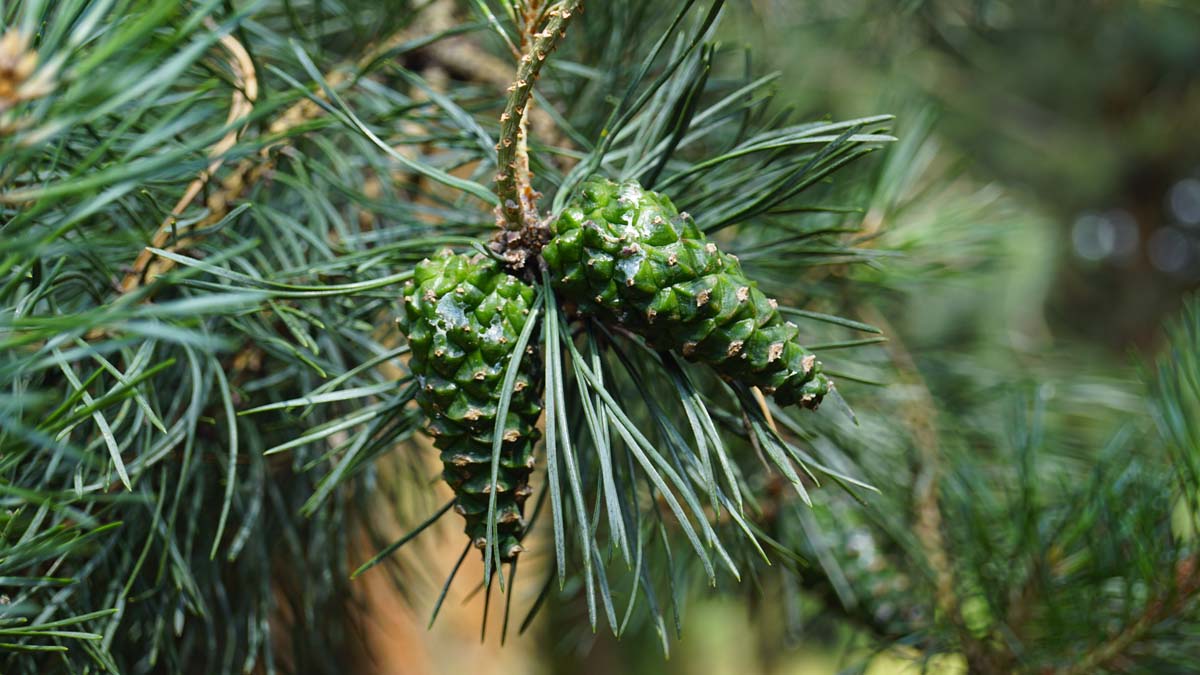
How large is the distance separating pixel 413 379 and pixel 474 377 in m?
0.04

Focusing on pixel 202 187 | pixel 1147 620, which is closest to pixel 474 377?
pixel 202 187

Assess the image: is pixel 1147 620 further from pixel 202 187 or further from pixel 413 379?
pixel 202 187

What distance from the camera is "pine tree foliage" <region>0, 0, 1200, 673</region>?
272mm

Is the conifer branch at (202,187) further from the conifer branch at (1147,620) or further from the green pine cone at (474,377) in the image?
the conifer branch at (1147,620)

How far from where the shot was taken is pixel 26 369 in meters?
0.22

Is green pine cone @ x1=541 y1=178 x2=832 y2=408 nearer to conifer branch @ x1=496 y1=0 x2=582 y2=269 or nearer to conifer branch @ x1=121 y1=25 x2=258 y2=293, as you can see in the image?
conifer branch @ x1=496 y1=0 x2=582 y2=269

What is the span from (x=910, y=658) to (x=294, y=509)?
345 mm

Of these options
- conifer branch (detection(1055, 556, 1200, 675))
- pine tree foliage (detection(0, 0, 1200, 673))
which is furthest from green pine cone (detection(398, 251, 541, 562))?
conifer branch (detection(1055, 556, 1200, 675))

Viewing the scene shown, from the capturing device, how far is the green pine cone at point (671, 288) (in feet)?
0.91

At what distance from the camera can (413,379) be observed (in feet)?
1.05

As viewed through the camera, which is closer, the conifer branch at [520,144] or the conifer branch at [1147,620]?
the conifer branch at [520,144]

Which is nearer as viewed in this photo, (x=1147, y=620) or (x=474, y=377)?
(x=474, y=377)

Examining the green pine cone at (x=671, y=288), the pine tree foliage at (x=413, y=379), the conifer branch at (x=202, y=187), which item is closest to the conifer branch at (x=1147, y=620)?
the pine tree foliage at (x=413, y=379)

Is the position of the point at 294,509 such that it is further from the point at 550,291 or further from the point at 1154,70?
the point at 1154,70
